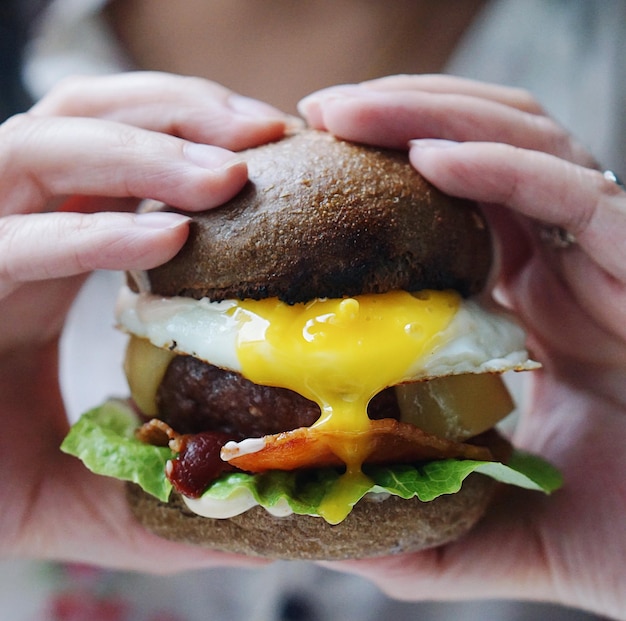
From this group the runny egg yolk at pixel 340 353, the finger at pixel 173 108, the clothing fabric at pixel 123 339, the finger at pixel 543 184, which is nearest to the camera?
the runny egg yolk at pixel 340 353

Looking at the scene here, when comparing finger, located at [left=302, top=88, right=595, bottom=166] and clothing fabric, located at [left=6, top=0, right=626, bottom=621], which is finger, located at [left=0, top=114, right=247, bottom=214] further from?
clothing fabric, located at [left=6, top=0, right=626, bottom=621]

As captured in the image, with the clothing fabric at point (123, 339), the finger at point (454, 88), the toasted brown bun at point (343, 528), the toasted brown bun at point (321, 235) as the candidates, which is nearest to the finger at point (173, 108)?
the toasted brown bun at point (321, 235)

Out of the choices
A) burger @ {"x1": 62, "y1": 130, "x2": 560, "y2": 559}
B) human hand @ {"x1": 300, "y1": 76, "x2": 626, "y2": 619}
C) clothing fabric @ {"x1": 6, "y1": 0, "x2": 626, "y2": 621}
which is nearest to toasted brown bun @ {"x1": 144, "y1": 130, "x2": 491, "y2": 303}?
burger @ {"x1": 62, "y1": 130, "x2": 560, "y2": 559}

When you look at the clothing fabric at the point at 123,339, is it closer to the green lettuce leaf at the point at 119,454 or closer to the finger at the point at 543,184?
the green lettuce leaf at the point at 119,454

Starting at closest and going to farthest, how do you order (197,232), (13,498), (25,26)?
(197,232), (13,498), (25,26)

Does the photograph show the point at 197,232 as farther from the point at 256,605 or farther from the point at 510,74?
the point at 510,74

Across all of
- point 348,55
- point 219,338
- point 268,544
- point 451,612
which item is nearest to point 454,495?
point 268,544
